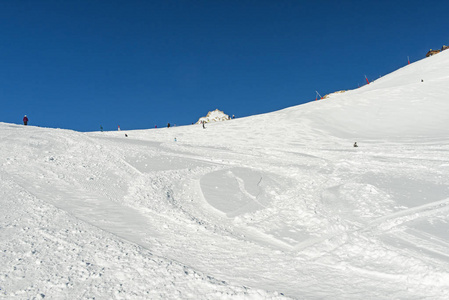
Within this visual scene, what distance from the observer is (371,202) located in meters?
8.55

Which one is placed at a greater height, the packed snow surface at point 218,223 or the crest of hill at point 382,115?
the crest of hill at point 382,115

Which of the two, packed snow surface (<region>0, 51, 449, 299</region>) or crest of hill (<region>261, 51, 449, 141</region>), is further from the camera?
crest of hill (<region>261, 51, 449, 141</region>)

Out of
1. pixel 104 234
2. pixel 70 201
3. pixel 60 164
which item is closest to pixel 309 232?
pixel 104 234

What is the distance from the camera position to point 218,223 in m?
7.10

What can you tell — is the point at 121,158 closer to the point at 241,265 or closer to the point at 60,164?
the point at 60,164

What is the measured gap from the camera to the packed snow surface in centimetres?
446

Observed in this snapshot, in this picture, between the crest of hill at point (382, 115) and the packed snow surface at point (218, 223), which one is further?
the crest of hill at point (382, 115)

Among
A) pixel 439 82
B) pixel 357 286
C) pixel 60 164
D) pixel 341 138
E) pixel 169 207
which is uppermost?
pixel 439 82

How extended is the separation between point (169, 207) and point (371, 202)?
530 cm

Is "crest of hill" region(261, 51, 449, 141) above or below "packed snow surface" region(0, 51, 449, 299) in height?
above

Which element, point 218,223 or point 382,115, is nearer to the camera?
point 218,223

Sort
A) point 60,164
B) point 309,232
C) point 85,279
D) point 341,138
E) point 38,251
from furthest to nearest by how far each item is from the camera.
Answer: point 341,138
point 60,164
point 309,232
point 38,251
point 85,279

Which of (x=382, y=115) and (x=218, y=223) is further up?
(x=382, y=115)

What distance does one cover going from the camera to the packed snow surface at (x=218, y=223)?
176 inches
